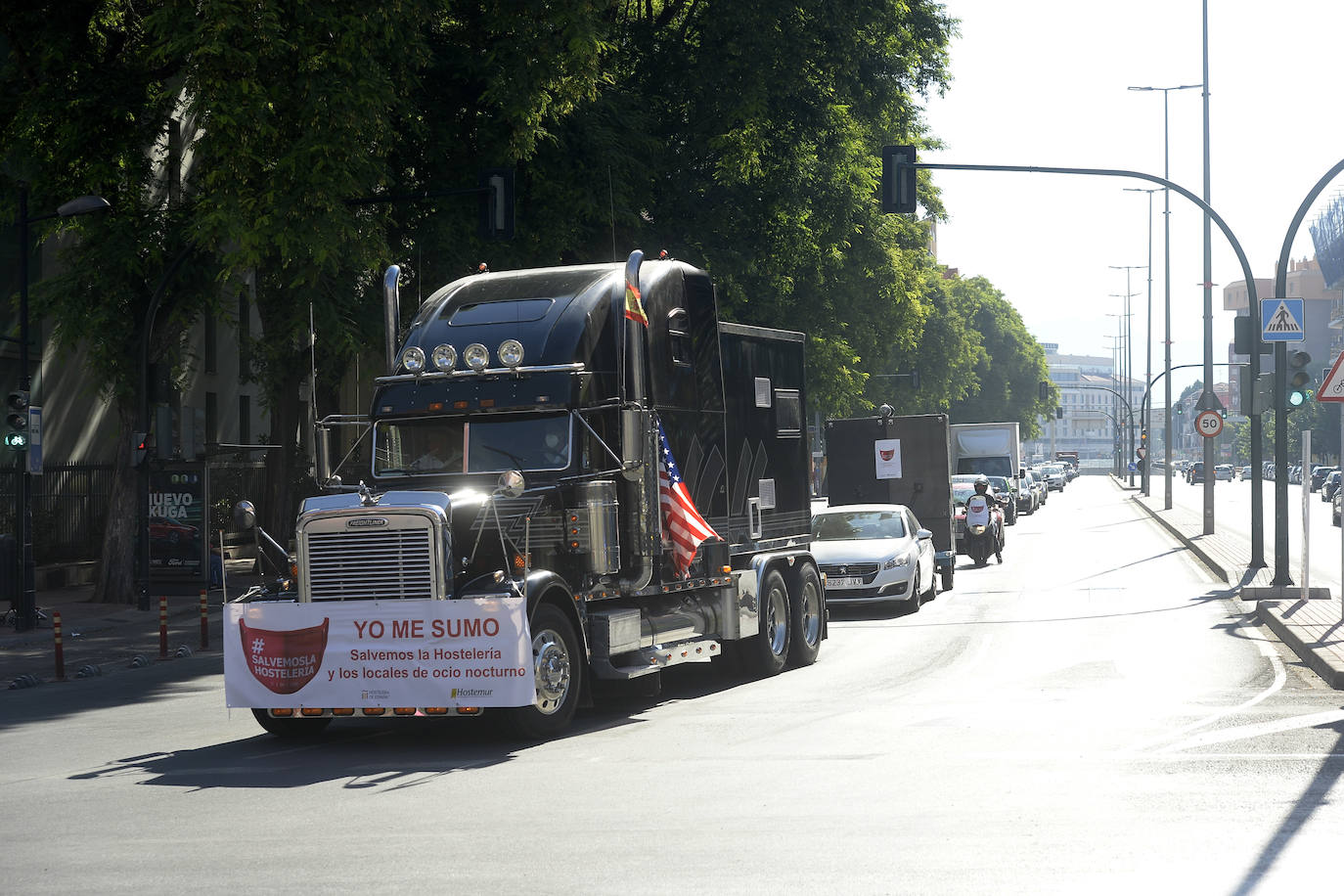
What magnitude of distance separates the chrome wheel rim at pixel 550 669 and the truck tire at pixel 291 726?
191 cm

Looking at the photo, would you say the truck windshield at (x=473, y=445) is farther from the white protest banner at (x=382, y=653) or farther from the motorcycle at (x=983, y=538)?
the motorcycle at (x=983, y=538)

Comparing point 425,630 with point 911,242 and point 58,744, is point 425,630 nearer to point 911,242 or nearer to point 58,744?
point 58,744

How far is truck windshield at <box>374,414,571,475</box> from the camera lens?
12422mm

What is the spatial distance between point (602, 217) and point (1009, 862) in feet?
67.0

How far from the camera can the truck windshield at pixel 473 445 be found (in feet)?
40.8

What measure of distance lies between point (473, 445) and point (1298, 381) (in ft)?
48.3

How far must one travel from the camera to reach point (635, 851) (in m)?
7.61

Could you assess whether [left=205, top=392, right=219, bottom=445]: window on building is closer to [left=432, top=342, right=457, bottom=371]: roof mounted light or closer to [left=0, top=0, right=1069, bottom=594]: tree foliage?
[left=0, top=0, right=1069, bottom=594]: tree foliage

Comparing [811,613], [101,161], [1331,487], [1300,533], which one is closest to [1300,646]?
[811,613]

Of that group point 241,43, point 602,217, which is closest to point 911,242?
point 602,217

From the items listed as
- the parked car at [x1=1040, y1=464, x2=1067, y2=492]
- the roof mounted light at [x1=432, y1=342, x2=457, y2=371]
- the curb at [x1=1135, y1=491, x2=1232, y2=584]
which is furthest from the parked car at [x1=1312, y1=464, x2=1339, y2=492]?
the roof mounted light at [x1=432, y1=342, x2=457, y2=371]

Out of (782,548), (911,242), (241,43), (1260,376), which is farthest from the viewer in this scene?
(911,242)

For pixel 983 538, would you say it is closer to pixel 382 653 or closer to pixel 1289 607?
pixel 1289 607

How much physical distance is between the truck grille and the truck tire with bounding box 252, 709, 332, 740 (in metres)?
1.31
